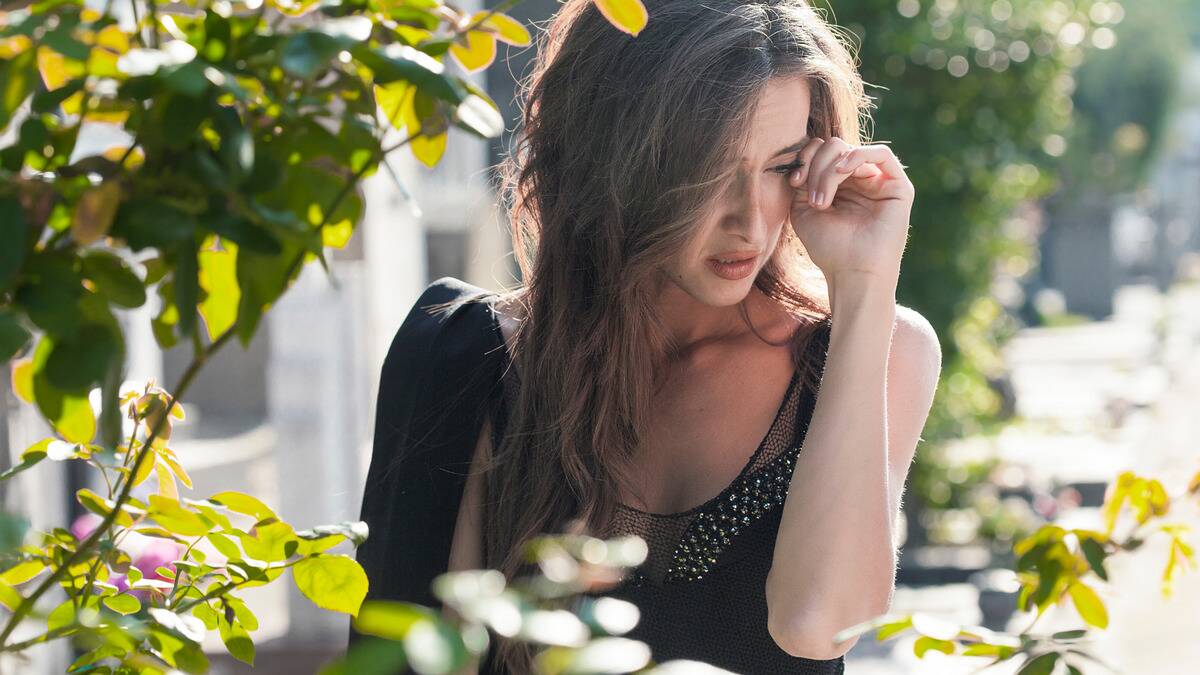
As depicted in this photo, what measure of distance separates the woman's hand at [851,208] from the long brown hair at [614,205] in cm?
11

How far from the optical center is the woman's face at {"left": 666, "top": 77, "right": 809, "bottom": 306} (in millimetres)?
1736

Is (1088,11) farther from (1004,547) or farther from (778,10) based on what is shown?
(778,10)

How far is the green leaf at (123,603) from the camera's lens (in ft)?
3.25

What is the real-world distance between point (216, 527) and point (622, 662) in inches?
22.6

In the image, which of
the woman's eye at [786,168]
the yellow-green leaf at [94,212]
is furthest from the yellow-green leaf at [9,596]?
the woman's eye at [786,168]

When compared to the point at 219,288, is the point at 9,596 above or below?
below

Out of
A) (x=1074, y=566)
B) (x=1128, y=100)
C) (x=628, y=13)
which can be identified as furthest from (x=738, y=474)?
(x=1128, y=100)

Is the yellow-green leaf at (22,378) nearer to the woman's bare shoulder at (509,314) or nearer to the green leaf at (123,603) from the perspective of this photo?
the green leaf at (123,603)

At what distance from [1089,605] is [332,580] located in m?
0.56

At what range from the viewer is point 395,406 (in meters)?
1.88

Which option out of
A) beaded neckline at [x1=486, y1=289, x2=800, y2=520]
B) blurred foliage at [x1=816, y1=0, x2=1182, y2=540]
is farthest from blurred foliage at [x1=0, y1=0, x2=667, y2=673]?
blurred foliage at [x1=816, y1=0, x2=1182, y2=540]

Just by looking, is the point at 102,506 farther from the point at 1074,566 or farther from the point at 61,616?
the point at 1074,566

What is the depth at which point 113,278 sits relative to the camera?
0.68 metres

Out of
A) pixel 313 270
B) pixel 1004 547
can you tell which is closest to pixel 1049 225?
pixel 1004 547
